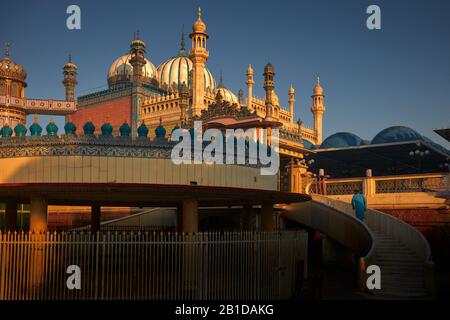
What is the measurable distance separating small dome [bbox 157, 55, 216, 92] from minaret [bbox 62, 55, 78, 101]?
1156cm

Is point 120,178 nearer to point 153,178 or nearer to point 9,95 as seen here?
point 153,178

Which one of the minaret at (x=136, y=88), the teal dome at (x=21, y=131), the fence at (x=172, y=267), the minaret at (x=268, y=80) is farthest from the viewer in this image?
the minaret at (x=136, y=88)

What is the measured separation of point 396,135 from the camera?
2141 inches

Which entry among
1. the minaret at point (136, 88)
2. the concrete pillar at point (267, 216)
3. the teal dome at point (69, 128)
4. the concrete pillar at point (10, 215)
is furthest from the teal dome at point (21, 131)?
the minaret at point (136, 88)

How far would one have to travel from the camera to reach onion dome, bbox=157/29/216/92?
68188 mm

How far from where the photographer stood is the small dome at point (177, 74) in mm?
68438

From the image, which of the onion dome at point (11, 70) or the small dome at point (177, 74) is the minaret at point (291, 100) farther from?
the onion dome at point (11, 70)

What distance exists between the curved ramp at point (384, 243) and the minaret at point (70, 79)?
45775 millimetres

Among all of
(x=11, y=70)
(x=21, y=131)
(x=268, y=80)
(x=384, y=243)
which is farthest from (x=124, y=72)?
(x=384, y=243)

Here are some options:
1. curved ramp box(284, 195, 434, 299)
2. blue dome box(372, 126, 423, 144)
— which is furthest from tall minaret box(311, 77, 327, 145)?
curved ramp box(284, 195, 434, 299)

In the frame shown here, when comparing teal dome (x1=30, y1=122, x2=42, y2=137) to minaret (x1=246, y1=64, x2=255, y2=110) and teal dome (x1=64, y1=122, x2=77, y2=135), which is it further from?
minaret (x1=246, y1=64, x2=255, y2=110)

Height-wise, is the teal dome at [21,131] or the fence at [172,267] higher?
the teal dome at [21,131]

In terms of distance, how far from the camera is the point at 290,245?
61.9 feet

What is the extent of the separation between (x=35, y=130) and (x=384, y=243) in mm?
16917
